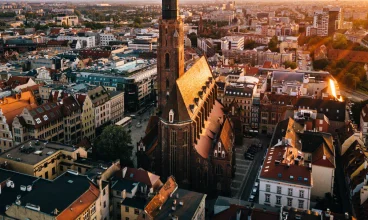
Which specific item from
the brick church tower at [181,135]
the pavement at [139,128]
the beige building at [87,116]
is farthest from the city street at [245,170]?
the beige building at [87,116]

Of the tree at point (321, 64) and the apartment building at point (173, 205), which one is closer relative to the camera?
the apartment building at point (173, 205)

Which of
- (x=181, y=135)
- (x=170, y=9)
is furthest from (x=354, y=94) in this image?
(x=181, y=135)

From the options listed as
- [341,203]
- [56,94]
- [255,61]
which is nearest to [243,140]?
[341,203]

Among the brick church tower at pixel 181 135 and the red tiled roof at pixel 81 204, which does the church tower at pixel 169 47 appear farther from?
the red tiled roof at pixel 81 204

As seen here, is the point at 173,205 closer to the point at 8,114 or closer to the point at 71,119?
the point at 71,119

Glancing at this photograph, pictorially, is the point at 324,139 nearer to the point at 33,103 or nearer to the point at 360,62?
the point at 33,103

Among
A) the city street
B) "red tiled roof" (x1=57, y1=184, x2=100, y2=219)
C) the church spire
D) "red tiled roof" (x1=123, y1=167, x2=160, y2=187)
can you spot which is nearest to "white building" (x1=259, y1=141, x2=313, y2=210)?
the city street
